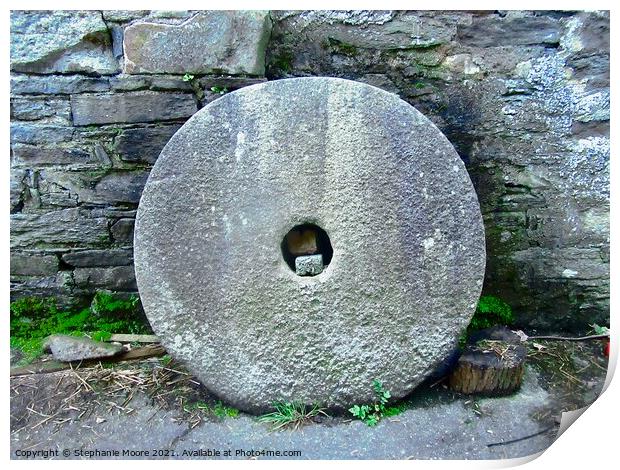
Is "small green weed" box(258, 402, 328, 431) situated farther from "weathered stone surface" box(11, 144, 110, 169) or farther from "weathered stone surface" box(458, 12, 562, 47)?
"weathered stone surface" box(458, 12, 562, 47)

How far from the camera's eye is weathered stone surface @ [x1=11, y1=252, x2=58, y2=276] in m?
2.33

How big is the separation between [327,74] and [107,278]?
1425 mm

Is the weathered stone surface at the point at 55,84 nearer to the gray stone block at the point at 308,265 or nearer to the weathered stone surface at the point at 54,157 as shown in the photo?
the weathered stone surface at the point at 54,157

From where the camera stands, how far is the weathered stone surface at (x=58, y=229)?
7.57 feet

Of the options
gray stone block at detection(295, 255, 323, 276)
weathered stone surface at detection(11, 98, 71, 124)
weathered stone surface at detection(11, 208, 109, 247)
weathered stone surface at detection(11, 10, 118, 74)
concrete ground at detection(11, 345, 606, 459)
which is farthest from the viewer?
weathered stone surface at detection(11, 208, 109, 247)

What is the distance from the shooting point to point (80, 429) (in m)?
1.86

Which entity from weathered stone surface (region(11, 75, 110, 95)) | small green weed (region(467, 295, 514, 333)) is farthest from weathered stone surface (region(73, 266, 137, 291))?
small green weed (region(467, 295, 514, 333))

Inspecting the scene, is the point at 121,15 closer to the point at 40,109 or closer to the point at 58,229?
the point at 40,109

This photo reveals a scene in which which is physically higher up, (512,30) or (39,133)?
(512,30)

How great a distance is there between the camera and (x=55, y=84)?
2.19 metres

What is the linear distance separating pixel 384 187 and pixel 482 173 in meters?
0.73

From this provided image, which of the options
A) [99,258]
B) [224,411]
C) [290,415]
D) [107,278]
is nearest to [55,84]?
[99,258]

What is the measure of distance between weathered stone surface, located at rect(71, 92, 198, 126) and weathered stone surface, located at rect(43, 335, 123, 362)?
3.22ft
